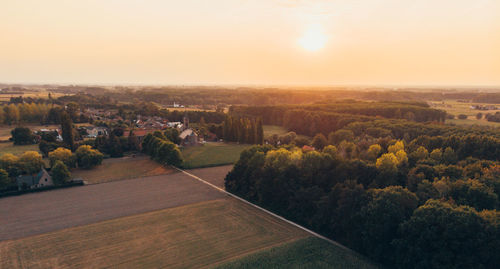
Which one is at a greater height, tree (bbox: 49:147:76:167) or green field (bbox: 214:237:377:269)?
tree (bbox: 49:147:76:167)

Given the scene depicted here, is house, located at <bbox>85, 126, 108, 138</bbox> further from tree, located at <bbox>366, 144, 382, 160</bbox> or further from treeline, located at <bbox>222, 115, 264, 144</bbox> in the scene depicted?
tree, located at <bbox>366, 144, 382, 160</bbox>

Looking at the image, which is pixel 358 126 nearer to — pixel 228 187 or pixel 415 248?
pixel 228 187

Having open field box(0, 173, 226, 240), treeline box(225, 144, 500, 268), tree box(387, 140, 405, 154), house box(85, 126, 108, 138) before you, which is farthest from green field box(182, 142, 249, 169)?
tree box(387, 140, 405, 154)

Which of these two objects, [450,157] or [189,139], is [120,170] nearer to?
[189,139]

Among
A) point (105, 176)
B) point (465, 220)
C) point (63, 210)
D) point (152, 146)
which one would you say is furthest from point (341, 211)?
point (152, 146)

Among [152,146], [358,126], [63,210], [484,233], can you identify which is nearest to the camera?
[484,233]

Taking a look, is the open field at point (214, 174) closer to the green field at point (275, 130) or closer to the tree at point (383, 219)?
the tree at point (383, 219)
